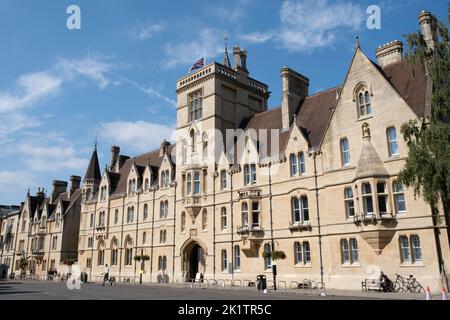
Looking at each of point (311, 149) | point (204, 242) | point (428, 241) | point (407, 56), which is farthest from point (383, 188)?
point (204, 242)

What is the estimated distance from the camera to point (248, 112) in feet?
155

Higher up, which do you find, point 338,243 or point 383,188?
point 383,188

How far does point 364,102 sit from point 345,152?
156 inches

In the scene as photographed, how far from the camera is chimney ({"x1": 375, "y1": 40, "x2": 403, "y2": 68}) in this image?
114 feet

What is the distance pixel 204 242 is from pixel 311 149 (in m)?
14.9

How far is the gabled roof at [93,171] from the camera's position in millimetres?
62125

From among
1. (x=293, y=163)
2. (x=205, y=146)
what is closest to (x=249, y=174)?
(x=293, y=163)

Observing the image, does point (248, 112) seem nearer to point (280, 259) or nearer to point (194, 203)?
point (194, 203)

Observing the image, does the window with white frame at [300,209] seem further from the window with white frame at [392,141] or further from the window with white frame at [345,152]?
the window with white frame at [392,141]

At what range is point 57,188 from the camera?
76.9 metres

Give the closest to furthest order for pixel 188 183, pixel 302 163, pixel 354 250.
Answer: pixel 354 250
pixel 302 163
pixel 188 183

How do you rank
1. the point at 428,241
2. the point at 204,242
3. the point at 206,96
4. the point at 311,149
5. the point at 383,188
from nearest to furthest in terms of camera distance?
the point at 428,241
the point at 383,188
the point at 311,149
the point at 204,242
the point at 206,96

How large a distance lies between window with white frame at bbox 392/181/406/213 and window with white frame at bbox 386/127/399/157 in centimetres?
219

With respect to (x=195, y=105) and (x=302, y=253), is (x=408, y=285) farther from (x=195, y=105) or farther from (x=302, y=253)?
(x=195, y=105)
